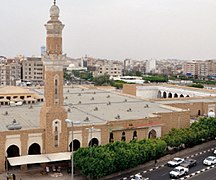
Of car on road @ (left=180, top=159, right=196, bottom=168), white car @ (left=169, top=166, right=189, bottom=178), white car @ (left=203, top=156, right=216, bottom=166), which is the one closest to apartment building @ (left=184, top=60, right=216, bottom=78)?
white car @ (left=203, top=156, right=216, bottom=166)

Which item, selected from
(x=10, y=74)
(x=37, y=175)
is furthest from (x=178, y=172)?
(x=10, y=74)

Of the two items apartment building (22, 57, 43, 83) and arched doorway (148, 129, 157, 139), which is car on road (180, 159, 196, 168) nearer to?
arched doorway (148, 129, 157, 139)

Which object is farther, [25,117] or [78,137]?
[25,117]

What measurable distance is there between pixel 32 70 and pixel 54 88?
8275 centimetres

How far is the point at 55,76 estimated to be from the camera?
3216 cm

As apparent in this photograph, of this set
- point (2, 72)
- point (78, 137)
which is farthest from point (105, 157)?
point (2, 72)

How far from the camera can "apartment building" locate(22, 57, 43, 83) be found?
367 ft

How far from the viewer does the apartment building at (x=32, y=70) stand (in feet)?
367

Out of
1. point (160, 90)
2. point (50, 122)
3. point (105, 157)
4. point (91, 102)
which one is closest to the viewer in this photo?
point (105, 157)

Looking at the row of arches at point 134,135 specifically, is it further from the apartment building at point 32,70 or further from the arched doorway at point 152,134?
the apartment building at point 32,70

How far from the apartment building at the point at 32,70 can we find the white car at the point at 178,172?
85.8m

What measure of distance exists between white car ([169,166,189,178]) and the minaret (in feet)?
31.3

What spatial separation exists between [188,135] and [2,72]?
8037cm

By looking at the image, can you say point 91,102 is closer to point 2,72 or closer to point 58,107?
point 58,107
